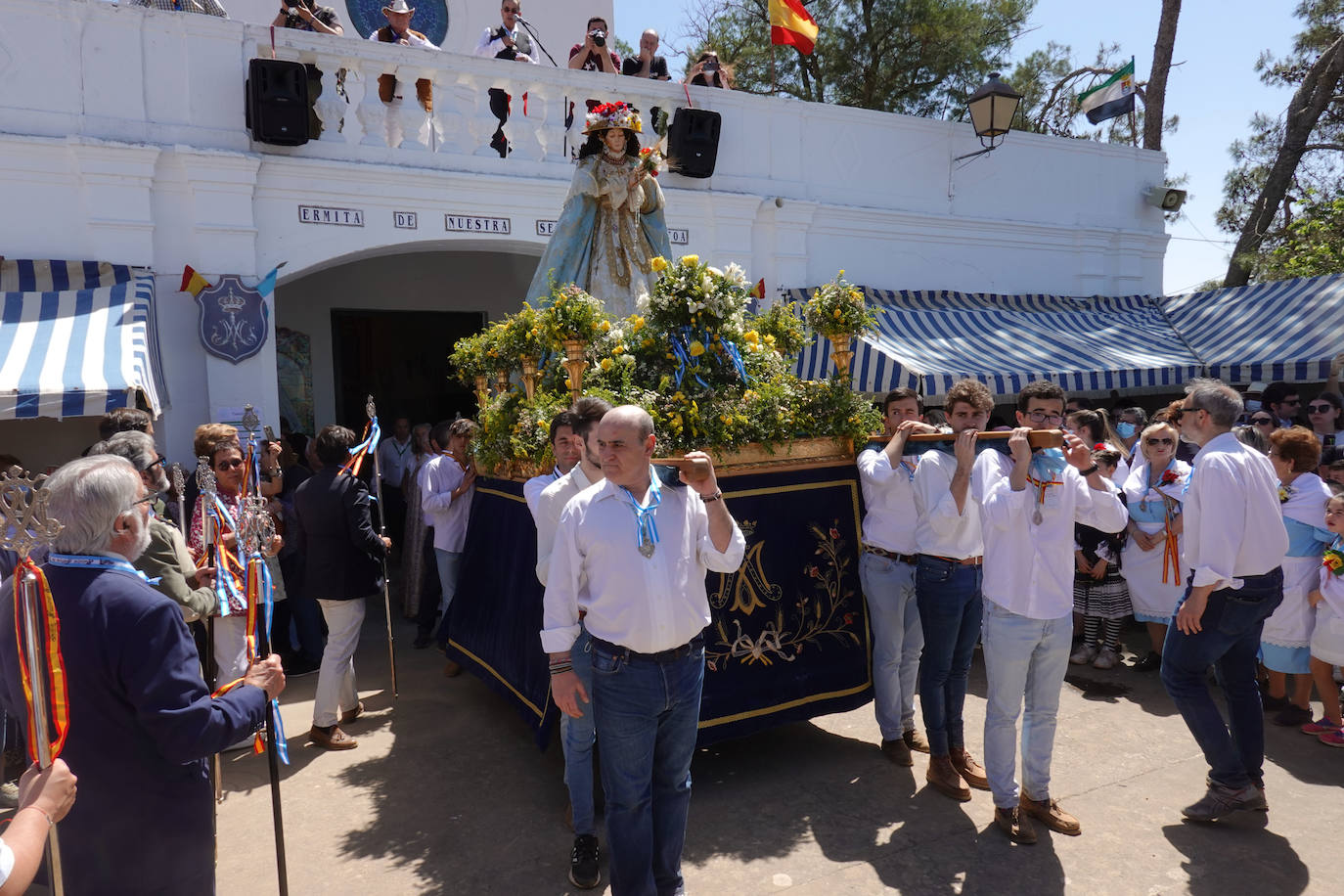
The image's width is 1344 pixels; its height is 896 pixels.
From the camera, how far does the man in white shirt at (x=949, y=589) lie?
3977mm

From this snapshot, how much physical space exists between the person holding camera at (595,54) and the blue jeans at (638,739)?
830 centimetres

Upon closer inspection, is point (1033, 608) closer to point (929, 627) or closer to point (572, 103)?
point (929, 627)

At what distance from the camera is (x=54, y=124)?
727cm

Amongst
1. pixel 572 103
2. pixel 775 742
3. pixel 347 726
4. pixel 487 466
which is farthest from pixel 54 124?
pixel 775 742

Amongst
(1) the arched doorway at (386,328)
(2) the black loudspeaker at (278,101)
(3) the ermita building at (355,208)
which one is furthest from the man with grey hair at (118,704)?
(1) the arched doorway at (386,328)

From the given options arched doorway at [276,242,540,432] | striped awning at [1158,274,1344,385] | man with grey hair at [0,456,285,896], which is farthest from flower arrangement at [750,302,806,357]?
striped awning at [1158,274,1344,385]

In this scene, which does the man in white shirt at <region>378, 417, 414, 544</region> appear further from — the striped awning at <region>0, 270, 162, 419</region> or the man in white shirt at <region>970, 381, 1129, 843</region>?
the man in white shirt at <region>970, 381, 1129, 843</region>

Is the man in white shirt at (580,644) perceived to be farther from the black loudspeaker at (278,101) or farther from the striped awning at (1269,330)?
the striped awning at (1269,330)

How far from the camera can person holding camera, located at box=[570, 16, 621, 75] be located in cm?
964

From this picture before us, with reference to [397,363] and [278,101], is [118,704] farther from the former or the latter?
[397,363]

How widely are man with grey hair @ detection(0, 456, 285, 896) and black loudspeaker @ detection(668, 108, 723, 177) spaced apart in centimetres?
789

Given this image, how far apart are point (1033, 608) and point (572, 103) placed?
24.4 ft

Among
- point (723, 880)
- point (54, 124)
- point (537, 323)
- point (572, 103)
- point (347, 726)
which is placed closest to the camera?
point (723, 880)

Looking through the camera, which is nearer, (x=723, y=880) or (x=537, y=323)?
(x=723, y=880)
